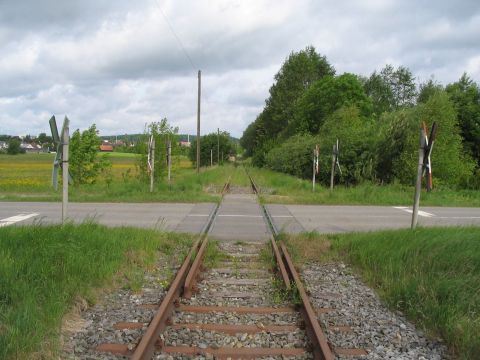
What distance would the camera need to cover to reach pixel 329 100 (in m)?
58.6

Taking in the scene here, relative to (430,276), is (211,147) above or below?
above

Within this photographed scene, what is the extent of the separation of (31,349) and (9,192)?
2091 cm

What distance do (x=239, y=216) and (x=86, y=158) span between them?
16187 mm

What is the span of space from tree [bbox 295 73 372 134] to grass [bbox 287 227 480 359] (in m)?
48.4

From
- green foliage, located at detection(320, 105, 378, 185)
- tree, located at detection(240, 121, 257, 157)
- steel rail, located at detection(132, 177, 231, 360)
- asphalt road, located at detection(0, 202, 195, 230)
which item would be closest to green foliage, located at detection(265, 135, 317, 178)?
green foliage, located at detection(320, 105, 378, 185)

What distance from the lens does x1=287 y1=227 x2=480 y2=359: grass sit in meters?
4.88

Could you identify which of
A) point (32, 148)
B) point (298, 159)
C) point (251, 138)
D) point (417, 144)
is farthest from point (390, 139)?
point (32, 148)

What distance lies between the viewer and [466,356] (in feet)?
13.9

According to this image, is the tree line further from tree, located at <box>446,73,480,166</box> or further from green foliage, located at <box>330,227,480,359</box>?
green foliage, located at <box>330,227,480,359</box>

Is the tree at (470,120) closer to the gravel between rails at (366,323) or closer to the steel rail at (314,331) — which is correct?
the gravel between rails at (366,323)

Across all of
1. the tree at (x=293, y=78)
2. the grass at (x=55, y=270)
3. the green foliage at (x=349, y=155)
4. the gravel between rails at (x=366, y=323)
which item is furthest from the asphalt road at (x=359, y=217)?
the tree at (x=293, y=78)

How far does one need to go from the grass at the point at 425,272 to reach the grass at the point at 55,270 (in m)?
2.90

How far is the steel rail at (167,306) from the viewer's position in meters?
4.20

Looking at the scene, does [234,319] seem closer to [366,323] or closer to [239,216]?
[366,323]
